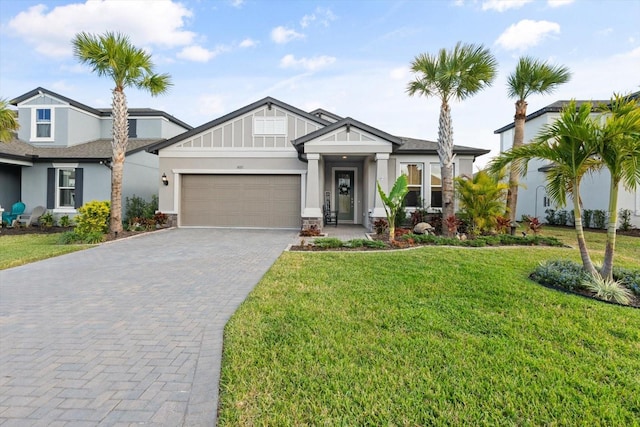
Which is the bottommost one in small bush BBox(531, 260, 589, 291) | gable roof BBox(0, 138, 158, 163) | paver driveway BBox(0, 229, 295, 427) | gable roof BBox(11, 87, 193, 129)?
paver driveway BBox(0, 229, 295, 427)

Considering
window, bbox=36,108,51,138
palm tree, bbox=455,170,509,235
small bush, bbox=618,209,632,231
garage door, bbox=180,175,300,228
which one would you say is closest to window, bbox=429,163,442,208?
palm tree, bbox=455,170,509,235

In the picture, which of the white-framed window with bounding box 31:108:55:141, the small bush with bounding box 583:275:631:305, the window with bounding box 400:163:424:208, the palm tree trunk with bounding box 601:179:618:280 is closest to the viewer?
the small bush with bounding box 583:275:631:305

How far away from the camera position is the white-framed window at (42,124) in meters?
17.3

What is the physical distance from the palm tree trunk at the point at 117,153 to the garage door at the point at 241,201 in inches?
138

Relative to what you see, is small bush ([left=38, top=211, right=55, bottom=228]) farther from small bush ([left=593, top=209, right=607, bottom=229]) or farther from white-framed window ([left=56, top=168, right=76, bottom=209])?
small bush ([left=593, top=209, right=607, bottom=229])

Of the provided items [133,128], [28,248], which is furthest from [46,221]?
[133,128]

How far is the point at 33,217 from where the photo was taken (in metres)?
15.4

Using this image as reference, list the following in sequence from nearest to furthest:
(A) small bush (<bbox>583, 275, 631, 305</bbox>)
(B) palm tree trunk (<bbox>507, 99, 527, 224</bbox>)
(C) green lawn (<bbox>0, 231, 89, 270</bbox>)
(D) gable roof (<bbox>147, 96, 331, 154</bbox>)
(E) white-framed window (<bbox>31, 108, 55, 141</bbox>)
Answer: (A) small bush (<bbox>583, 275, 631, 305</bbox>)
(C) green lawn (<bbox>0, 231, 89, 270</bbox>)
(B) palm tree trunk (<bbox>507, 99, 527, 224</bbox>)
(D) gable roof (<bbox>147, 96, 331, 154</bbox>)
(E) white-framed window (<bbox>31, 108, 55, 141</bbox>)

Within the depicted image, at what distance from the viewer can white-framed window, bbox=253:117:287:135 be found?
49.7 feet

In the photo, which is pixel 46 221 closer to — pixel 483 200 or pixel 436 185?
pixel 436 185

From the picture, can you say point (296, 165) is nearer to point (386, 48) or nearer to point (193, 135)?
point (193, 135)

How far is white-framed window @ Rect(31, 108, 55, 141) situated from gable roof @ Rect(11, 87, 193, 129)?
75 centimetres

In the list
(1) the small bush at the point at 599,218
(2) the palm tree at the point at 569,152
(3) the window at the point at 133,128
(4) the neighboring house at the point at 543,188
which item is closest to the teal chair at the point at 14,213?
(3) the window at the point at 133,128

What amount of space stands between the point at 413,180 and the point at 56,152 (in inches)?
706
